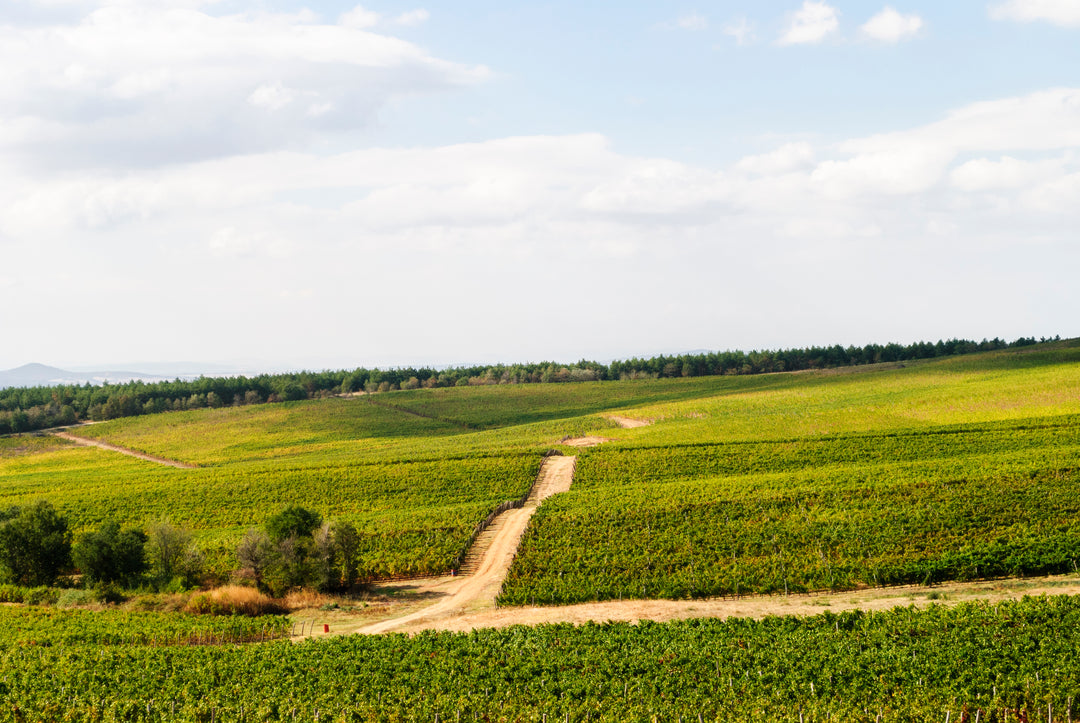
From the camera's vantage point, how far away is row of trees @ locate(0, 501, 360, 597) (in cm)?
4844

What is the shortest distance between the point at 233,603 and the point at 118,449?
90.6m

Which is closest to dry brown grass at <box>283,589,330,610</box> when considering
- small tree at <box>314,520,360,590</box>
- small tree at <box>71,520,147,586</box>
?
small tree at <box>314,520,360,590</box>

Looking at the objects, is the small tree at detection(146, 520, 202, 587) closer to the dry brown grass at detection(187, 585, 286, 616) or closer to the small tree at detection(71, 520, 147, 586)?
the small tree at detection(71, 520, 147, 586)

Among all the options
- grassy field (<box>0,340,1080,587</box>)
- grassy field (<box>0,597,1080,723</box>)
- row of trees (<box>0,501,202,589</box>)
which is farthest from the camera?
row of trees (<box>0,501,202,589</box>)

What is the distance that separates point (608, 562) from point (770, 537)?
1059cm

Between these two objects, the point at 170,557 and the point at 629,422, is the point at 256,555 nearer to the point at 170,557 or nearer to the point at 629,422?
the point at 170,557

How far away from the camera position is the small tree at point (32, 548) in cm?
5334

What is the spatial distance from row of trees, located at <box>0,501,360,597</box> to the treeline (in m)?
116

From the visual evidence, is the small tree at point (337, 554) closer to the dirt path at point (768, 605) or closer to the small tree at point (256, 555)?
the small tree at point (256, 555)

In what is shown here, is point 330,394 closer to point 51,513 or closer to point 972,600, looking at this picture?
point 51,513

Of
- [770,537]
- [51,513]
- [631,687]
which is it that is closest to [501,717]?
[631,687]

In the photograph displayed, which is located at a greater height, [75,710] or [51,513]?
[51,513]

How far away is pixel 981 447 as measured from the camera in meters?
70.6

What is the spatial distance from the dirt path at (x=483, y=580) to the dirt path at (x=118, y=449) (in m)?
59.2
